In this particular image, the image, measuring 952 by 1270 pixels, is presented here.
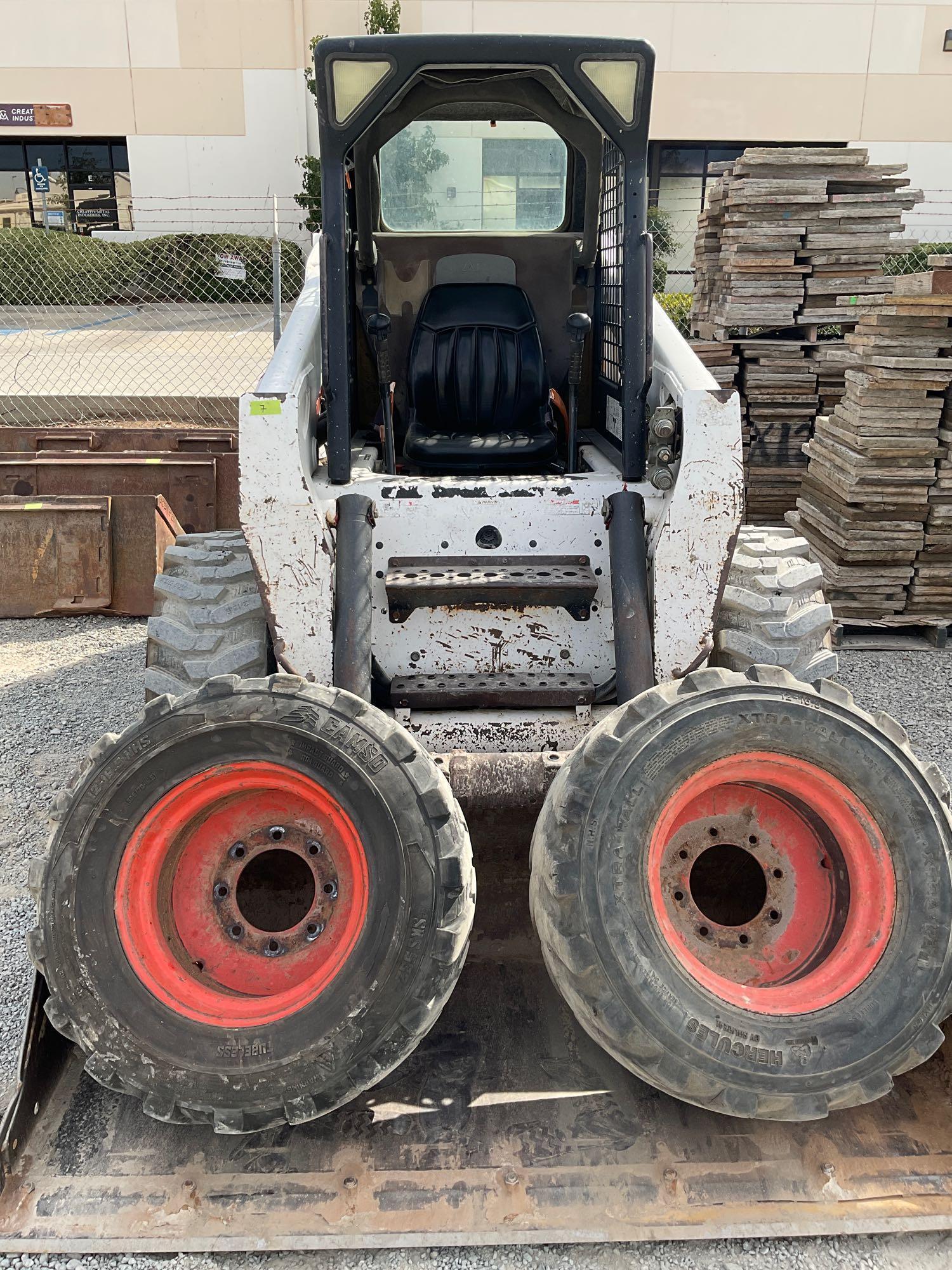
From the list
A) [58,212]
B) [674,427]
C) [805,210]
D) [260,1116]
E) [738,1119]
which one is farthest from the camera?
[58,212]

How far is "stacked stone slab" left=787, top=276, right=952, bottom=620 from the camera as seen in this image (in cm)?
626

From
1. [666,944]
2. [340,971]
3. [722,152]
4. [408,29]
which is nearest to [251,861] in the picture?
[340,971]

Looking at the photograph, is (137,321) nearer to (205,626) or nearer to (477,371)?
(477,371)

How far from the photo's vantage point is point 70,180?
83.6 feet

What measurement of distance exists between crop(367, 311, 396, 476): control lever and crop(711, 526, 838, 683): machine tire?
1.41 m

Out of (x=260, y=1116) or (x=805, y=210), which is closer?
(x=260, y=1116)

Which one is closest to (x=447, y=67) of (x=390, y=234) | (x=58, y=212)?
(x=390, y=234)

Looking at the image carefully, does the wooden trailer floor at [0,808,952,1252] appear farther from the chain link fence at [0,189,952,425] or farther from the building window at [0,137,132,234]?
the building window at [0,137,132,234]

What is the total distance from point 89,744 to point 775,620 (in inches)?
128

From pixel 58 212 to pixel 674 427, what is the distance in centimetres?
2560

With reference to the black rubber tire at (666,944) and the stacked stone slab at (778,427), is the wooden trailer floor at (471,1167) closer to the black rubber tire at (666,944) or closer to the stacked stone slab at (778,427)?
the black rubber tire at (666,944)

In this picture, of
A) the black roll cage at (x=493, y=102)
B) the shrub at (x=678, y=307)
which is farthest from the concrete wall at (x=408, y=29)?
the black roll cage at (x=493, y=102)

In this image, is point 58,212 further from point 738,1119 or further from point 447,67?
point 738,1119

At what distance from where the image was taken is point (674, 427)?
3650mm
